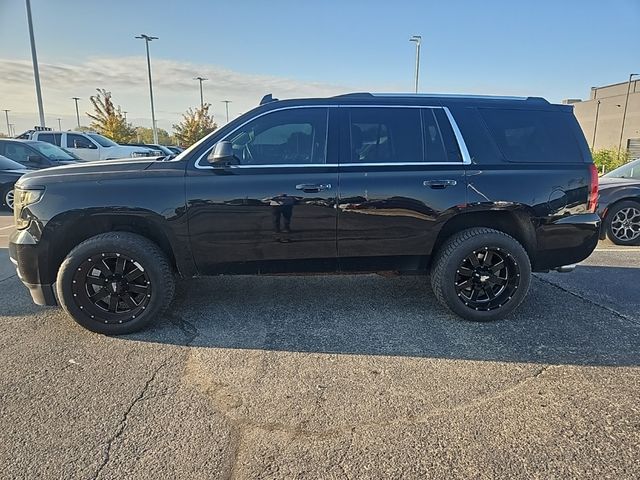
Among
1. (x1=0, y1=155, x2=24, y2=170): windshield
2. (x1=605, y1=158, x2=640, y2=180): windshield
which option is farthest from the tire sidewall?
(x1=0, y1=155, x2=24, y2=170): windshield

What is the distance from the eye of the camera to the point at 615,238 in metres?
6.78

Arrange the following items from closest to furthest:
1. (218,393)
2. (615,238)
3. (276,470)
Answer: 1. (276,470)
2. (218,393)
3. (615,238)

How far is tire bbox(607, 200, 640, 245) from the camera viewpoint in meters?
6.67

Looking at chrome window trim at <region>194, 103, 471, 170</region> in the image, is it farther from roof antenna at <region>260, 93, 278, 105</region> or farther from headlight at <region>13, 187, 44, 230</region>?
headlight at <region>13, 187, 44, 230</region>

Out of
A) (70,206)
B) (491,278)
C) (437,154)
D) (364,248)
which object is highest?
(437,154)

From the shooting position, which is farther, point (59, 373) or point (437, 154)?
point (437, 154)

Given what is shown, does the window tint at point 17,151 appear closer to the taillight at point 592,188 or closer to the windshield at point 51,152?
the windshield at point 51,152

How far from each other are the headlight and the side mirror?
1.37 m

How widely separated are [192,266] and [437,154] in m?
2.33

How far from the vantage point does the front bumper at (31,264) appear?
3.41 m

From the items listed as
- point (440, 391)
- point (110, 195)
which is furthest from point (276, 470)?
point (110, 195)

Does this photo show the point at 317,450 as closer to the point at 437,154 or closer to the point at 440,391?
the point at 440,391

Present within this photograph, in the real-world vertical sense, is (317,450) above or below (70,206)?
below

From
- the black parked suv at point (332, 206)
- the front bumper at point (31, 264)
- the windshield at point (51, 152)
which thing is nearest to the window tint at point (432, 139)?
the black parked suv at point (332, 206)
